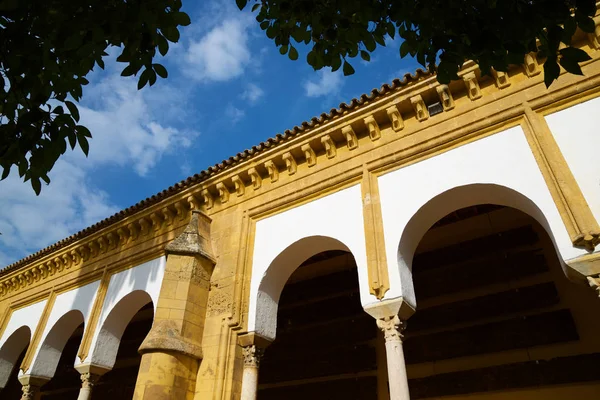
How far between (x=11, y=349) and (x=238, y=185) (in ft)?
27.3

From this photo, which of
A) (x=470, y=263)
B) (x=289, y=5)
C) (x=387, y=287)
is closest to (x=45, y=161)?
(x=289, y=5)

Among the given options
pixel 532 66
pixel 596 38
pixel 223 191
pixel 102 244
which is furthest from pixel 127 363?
pixel 596 38

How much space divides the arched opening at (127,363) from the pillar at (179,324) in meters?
5.04

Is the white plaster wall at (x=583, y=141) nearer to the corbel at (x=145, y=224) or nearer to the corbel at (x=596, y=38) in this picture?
the corbel at (x=596, y=38)

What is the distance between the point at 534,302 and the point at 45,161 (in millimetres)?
6938

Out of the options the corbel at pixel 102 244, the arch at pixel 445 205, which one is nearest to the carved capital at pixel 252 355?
the arch at pixel 445 205

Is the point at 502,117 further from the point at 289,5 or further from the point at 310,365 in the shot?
the point at 310,365

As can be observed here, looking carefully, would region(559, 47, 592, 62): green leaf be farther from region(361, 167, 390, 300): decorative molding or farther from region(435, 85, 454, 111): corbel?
region(435, 85, 454, 111): corbel

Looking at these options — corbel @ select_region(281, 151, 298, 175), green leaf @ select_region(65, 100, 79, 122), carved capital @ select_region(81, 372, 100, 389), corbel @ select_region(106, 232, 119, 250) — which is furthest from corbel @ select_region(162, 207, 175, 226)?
green leaf @ select_region(65, 100, 79, 122)

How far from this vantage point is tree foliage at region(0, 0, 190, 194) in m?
2.60

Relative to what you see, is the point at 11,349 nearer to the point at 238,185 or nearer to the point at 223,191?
the point at 223,191

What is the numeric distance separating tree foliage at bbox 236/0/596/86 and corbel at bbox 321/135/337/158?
3.75 m

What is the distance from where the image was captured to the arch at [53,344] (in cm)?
974

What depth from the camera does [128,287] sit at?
8734 mm
